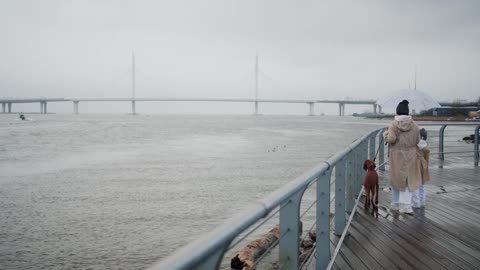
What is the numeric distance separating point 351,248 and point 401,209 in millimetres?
1636

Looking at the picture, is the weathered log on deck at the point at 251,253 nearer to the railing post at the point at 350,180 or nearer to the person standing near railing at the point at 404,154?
the railing post at the point at 350,180

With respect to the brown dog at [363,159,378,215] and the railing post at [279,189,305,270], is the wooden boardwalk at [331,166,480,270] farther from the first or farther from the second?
the railing post at [279,189,305,270]

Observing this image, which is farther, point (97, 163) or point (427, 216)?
point (97, 163)

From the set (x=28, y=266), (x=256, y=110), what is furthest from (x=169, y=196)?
(x=256, y=110)

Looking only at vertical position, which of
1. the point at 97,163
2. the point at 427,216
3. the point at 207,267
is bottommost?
the point at 97,163

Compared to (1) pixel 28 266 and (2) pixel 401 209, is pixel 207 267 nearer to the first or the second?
(2) pixel 401 209

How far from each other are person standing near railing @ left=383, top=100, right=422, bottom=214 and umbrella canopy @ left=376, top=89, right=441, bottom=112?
3.55 feet

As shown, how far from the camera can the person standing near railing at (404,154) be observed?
4.67m

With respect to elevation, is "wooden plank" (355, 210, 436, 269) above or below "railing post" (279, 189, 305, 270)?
below

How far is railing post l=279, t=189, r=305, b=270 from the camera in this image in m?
2.00

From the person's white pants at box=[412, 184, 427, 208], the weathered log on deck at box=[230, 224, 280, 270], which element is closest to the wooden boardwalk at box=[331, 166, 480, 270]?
the person's white pants at box=[412, 184, 427, 208]

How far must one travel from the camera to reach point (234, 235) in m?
1.20

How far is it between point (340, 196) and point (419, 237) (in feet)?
2.87

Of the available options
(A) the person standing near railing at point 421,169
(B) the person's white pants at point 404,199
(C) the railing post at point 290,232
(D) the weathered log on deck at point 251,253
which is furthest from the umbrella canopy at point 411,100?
(C) the railing post at point 290,232
